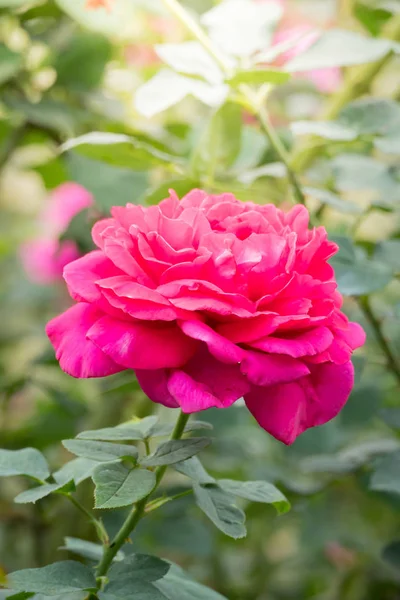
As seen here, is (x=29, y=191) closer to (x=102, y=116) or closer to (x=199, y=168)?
(x=102, y=116)

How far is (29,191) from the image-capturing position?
6.64 feet

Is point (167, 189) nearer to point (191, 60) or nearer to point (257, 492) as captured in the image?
point (191, 60)

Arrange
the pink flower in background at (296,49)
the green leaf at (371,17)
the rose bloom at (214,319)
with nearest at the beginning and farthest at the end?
the rose bloom at (214,319)
the green leaf at (371,17)
the pink flower in background at (296,49)

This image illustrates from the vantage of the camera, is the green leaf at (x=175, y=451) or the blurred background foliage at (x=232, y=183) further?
the blurred background foliage at (x=232, y=183)

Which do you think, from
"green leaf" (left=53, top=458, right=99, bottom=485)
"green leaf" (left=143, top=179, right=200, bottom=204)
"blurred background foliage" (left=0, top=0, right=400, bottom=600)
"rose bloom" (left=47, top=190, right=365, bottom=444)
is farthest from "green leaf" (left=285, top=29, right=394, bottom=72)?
"green leaf" (left=53, top=458, right=99, bottom=485)

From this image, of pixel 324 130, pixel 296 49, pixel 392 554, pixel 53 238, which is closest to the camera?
pixel 324 130

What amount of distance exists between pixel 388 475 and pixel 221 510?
0.70ft

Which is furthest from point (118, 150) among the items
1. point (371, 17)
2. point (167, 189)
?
point (371, 17)

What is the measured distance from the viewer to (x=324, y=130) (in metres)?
0.56

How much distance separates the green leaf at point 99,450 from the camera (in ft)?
1.27

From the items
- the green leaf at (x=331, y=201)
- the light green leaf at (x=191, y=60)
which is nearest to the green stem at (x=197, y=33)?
the light green leaf at (x=191, y=60)

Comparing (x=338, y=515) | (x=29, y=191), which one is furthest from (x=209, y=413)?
(x=29, y=191)

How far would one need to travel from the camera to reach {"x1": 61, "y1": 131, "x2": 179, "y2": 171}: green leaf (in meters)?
0.55

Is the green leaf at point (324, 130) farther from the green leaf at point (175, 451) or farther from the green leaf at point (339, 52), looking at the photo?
the green leaf at point (175, 451)
